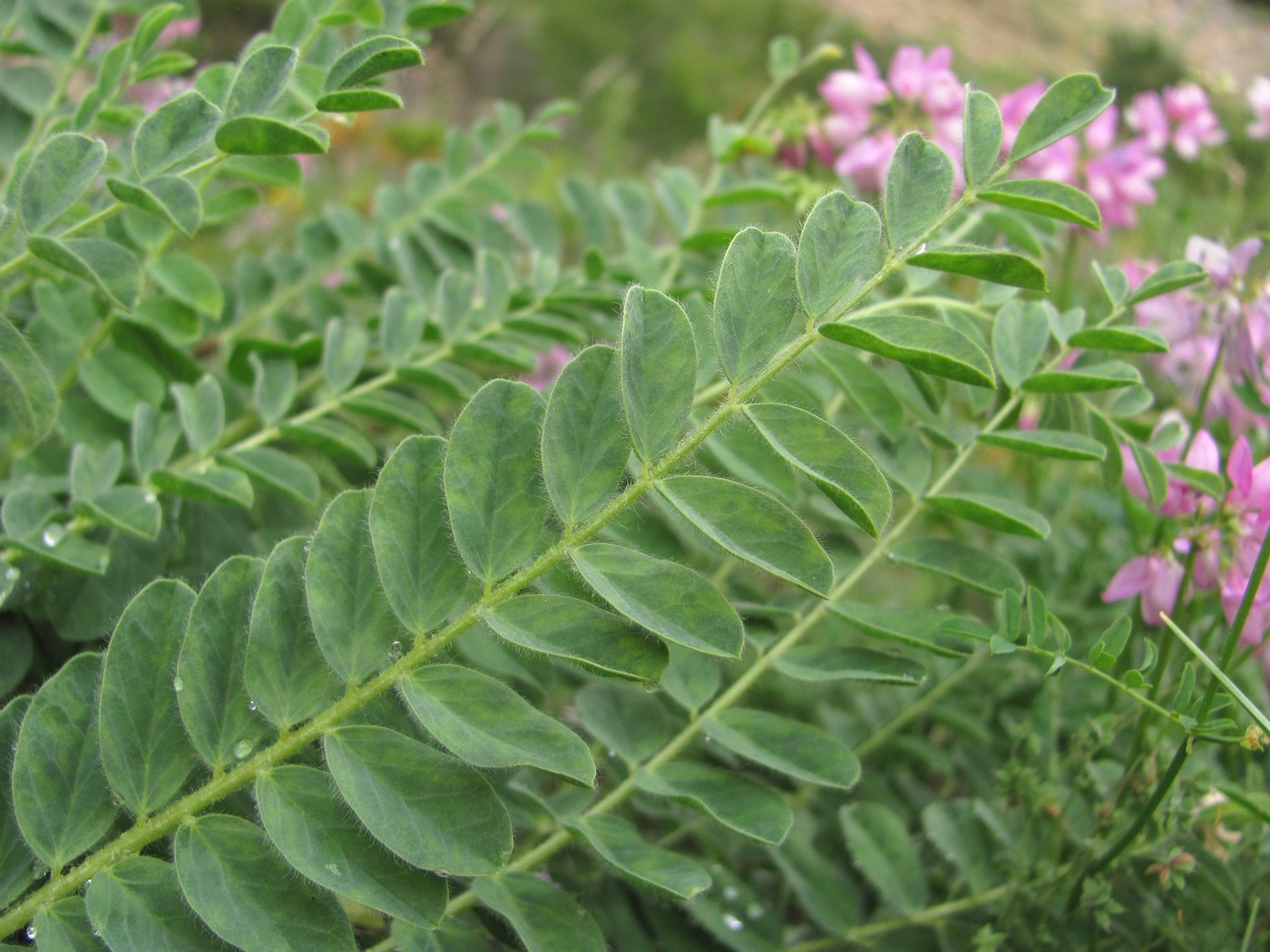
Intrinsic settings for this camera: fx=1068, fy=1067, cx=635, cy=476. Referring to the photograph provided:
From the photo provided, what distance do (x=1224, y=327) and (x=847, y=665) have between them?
47cm

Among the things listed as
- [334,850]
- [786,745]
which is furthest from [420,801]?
[786,745]

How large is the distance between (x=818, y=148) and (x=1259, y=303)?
23.5 inches

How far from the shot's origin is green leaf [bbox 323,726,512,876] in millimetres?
510

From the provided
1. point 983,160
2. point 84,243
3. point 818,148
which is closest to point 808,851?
point 983,160

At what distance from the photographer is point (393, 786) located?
53 centimetres

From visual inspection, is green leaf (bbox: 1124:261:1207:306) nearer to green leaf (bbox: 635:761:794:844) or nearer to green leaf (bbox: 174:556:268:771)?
green leaf (bbox: 635:761:794:844)

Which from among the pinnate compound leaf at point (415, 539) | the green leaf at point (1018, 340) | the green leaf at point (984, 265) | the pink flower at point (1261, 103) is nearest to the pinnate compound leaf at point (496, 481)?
the pinnate compound leaf at point (415, 539)

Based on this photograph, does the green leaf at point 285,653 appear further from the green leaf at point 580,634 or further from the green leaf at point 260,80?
the green leaf at point 260,80

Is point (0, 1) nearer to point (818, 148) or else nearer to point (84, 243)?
point (84, 243)

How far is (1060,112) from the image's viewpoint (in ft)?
2.03

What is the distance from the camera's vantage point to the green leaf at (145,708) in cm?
55

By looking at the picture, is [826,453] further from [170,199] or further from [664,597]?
[170,199]

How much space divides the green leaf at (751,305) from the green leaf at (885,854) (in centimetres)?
43

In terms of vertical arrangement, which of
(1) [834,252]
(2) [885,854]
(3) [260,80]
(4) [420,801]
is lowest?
(2) [885,854]
